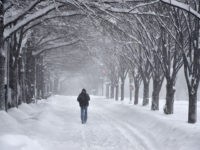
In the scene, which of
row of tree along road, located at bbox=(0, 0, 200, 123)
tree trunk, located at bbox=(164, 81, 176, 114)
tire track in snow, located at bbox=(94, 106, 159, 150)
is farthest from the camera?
tree trunk, located at bbox=(164, 81, 176, 114)

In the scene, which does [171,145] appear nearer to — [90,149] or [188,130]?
[188,130]

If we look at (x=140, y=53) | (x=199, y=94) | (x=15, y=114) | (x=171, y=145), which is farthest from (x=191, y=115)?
(x=199, y=94)

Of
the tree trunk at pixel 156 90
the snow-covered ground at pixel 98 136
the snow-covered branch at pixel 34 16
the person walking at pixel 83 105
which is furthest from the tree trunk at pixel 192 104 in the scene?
the tree trunk at pixel 156 90

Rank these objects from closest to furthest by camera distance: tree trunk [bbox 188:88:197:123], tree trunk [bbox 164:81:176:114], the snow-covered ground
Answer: the snow-covered ground, tree trunk [bbox 188:88:197:123], tree trunk [bbox 164:81:176:114]

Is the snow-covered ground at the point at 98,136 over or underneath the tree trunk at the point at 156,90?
underneath

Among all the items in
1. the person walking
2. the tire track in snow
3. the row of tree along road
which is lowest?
the tire track in snow

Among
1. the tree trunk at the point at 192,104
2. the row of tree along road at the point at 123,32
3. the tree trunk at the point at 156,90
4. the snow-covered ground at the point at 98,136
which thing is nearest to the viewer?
the snow-covered ground at the point at 98,136

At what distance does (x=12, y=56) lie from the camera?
21.8m

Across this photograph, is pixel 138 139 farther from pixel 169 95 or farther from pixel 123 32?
pixel 169 95

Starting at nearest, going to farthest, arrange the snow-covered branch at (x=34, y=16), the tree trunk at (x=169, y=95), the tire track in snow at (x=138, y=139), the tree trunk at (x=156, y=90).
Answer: the tire track in snow at (x=138, y=139)
the snow-covered branch at (x=34, y=16)
the tree trunk at (x=169, y=95)
the tree trunk at (x=156, y=90)

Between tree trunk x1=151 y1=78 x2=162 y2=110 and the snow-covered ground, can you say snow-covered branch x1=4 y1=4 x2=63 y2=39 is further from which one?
tree trunk x1=151 y1=78 x2=162 y2=110

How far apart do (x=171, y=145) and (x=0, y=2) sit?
8.40 meters

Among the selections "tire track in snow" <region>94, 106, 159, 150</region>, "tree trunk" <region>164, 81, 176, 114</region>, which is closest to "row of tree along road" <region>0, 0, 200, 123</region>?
"tree trunk" <region>164, 81, 176, 114</region>

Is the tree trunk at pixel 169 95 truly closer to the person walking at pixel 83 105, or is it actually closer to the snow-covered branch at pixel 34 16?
the person walking at pixel 83 105
